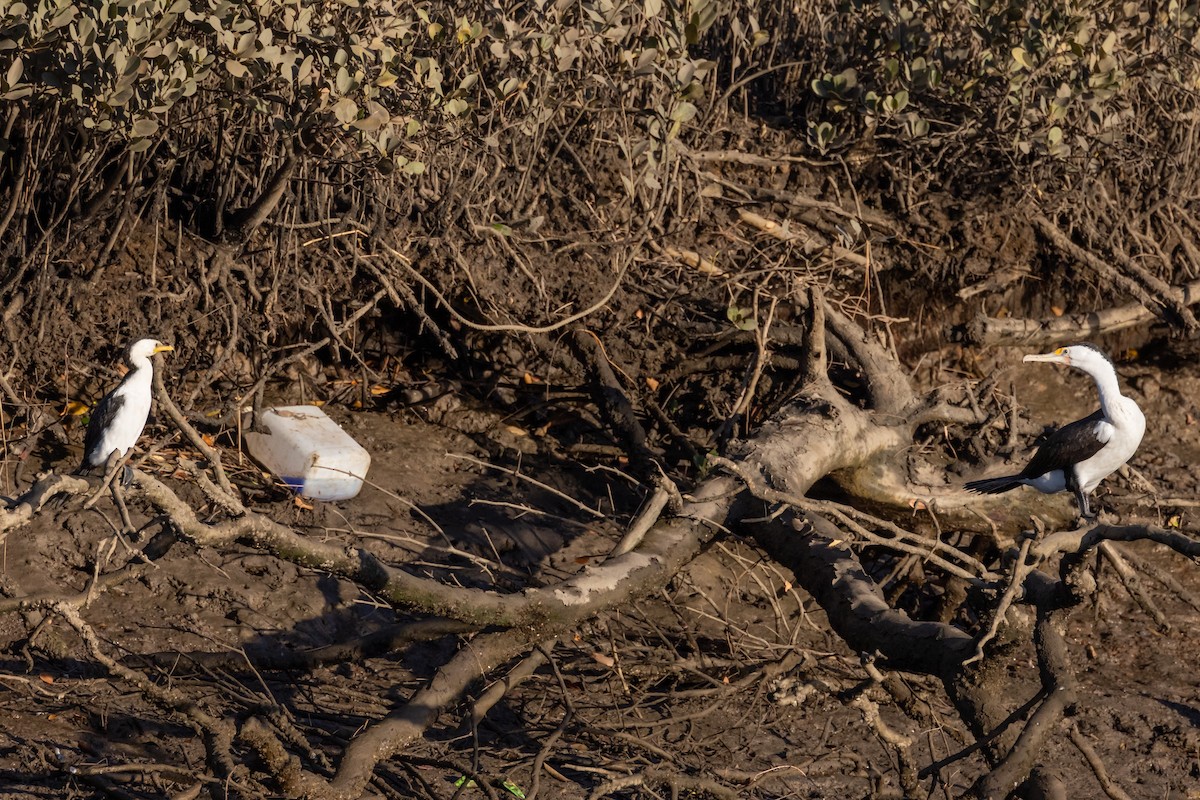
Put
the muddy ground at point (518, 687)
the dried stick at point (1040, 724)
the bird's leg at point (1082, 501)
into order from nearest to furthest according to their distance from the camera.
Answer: the dried stick at point (1040, 724) < the muddy ground at point (518, 687) < the bird's leg at point (1082, 501)

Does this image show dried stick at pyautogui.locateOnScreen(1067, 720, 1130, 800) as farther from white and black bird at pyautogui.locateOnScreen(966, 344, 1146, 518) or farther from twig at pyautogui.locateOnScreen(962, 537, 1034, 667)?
white and black bird at pyautogui.locateOnScreen(966, 344, 1146, 518)

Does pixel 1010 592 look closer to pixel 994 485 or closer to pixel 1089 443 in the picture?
pixel 1089 443

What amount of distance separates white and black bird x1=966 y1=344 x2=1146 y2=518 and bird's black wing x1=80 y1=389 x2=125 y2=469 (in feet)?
11.4

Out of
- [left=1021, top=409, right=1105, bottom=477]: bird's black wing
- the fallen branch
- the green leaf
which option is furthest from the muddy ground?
the green leaf

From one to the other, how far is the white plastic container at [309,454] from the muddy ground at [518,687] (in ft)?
0.27

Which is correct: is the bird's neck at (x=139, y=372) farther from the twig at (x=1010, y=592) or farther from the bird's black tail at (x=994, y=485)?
the bird's black tail at (x=994, y=485)

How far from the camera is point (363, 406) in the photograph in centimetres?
604

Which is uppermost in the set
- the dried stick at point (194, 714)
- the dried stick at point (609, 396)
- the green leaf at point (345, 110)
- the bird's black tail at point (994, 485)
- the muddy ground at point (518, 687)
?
the green leaf at point (345, 110)

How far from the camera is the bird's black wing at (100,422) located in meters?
4.71

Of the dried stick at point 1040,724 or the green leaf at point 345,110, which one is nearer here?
the dried stick at point 1040,724

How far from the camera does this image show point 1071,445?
481 cm

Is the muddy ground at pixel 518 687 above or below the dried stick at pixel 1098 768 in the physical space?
below

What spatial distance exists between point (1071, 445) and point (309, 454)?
10.1ft

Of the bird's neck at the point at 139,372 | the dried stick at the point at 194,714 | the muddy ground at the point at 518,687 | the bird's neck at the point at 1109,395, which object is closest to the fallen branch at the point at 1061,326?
the muddy ground at the point at 518,687
